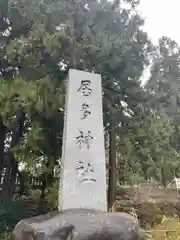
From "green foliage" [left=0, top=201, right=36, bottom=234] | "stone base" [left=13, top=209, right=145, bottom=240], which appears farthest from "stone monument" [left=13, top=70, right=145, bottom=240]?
"green foliage" [left=0, top=201, right=36, bottom=234]

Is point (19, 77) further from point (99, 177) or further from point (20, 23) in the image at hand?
point (99, 177)

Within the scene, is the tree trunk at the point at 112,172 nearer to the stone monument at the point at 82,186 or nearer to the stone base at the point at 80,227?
the stone monument at the point at 82,186

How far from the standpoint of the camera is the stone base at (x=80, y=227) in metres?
3.57

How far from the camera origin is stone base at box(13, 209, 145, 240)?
3566mm

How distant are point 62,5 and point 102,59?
147 cm

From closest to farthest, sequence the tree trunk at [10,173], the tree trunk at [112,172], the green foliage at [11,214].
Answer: the green foliage at [11,214]
the tree trunk at [112,172]
the tree trunk at [10,173]

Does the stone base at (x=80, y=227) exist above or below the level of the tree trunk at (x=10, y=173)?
below

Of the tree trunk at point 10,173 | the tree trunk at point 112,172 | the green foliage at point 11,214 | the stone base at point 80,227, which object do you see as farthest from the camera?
the tree trunk at point 10,173

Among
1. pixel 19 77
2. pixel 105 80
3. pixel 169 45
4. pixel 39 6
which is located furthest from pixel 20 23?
pixel 169 45

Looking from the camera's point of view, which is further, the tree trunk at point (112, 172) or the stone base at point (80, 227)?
the tree trunk at point (112, 172)

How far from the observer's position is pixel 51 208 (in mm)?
8242

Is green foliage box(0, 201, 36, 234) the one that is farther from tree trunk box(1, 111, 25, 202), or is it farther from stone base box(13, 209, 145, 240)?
stone base box(13, 209, 145, 240)

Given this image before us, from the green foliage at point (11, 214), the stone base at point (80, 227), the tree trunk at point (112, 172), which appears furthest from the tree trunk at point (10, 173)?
the stone base at point (80, 227)

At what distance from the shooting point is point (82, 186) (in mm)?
4992
